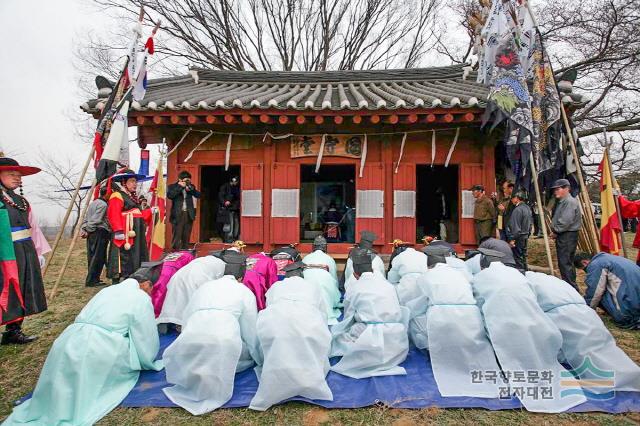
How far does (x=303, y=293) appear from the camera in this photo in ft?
11.6

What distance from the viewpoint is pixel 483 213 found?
734 centimetres

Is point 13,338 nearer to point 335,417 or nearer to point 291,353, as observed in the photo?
point 291,353

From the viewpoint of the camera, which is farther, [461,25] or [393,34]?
[393,34]

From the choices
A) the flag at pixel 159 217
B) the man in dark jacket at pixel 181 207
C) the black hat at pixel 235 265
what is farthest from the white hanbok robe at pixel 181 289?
the man in dark jacket at pixel 181 207

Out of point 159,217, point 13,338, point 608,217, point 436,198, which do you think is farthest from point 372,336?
point 436,198

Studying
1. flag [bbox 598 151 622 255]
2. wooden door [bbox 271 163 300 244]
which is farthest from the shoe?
flag [bbox 598 151 622 255]

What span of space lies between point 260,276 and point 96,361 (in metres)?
2.30

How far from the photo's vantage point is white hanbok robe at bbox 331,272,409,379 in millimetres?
3527

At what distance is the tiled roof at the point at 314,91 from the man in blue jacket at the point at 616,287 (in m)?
3.19

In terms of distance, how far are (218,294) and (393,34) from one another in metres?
19.0

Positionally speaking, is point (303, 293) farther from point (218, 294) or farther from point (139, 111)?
point (139, 111)

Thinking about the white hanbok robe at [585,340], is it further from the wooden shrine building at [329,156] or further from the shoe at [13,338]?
the shoe at [13,338]

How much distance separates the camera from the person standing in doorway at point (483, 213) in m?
7.31

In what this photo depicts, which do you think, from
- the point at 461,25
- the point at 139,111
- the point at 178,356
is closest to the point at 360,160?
the point at 139,111
